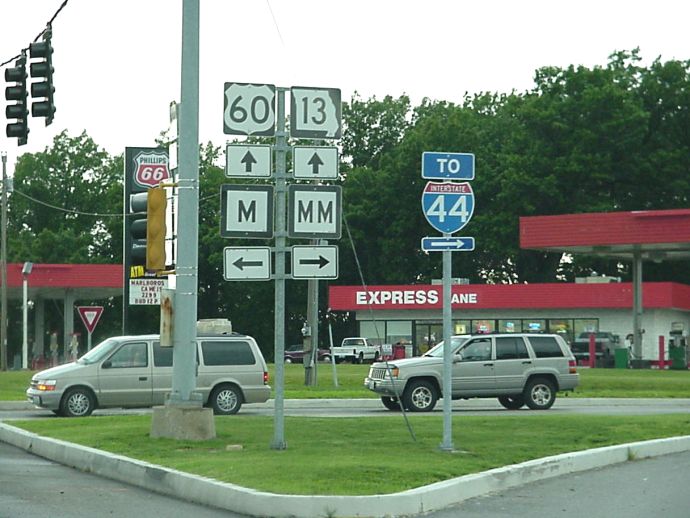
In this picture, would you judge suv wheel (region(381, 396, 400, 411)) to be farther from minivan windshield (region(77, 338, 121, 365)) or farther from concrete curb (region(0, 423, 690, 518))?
concrete curb (region(0, 423, 690, 518))

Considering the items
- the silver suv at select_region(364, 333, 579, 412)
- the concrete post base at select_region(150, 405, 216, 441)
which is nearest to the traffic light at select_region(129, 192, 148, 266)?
the concrete post base at select_region(150, 405, 216, 441)

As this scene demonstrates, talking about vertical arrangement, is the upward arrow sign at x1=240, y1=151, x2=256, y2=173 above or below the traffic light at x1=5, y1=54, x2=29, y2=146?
below

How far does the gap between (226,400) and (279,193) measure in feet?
37.6

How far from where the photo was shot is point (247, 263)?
15805mm

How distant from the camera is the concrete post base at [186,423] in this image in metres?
17.2

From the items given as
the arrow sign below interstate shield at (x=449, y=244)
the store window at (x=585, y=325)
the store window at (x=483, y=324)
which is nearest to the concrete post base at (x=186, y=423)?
the arrow sign below interstate shield at (x=449, y=244)

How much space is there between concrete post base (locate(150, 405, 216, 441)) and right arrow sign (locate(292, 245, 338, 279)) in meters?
2.56

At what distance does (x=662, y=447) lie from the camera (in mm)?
18578

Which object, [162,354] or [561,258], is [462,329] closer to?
[561,258]

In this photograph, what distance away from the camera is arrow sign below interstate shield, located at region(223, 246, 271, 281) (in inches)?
619

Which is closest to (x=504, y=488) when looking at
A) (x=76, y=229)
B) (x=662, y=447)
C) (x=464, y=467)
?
(x=464, y=467)

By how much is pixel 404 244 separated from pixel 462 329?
49.8 feet

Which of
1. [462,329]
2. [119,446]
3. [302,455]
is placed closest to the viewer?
[302,455]

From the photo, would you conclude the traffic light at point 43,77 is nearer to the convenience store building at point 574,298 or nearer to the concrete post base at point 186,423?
the concrete post base at point 186,423
